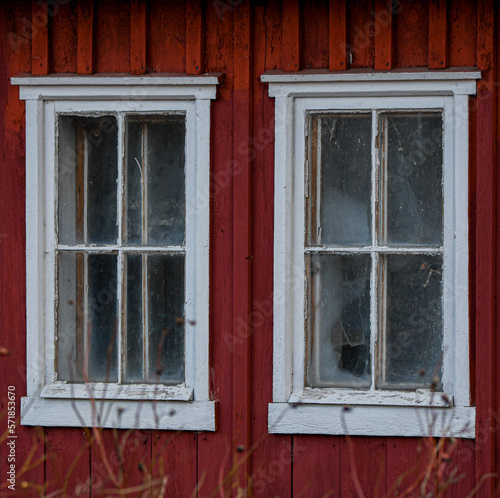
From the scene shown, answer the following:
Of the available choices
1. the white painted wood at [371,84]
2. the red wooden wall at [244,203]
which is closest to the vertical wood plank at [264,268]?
the red wooden wall at [244,203]

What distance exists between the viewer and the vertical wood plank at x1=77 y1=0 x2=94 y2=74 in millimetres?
3496

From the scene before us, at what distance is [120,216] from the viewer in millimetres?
3533

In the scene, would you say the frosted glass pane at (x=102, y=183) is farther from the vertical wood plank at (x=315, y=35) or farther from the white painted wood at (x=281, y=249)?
the vertical wood plank at (x=315, y=35)

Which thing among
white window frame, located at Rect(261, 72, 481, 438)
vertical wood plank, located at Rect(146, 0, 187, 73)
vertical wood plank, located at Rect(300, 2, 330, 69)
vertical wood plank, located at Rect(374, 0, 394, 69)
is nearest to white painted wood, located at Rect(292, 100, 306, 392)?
white window frame, located at Rect(261, 72, 481, 438)

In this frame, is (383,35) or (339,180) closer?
(383,35)

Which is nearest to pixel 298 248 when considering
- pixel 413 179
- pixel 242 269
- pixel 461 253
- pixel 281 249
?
pixel 281 249

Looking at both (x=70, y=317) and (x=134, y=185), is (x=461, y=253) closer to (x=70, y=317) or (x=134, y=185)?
(x=134, y=185)

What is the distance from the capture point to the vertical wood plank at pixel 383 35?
11.0 feet

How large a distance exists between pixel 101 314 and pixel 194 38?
58.8 inches

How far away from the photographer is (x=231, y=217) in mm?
3457

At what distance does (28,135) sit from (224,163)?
102 cm

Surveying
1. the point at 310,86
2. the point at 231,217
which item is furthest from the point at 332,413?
the point at 310,86

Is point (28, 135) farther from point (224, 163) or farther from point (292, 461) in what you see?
point (292, 461)

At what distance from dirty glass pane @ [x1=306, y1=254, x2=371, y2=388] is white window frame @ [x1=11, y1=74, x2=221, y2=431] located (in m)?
0.54
